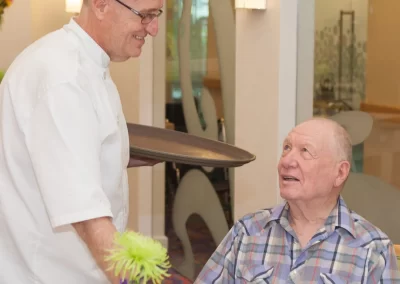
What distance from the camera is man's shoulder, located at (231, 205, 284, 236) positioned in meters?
2.33

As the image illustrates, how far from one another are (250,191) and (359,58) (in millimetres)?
1068

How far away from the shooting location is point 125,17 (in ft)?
5.78

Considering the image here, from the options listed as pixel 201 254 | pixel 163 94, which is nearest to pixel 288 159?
pixel 201 254

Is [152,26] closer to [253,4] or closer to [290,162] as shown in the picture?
[290,162]

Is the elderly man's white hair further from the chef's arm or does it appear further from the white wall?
the white wall

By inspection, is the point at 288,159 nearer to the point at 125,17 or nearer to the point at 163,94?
the point at 125,17

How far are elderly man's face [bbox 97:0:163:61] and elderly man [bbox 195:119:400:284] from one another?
68 cm

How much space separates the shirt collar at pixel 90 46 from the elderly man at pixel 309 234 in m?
0.70

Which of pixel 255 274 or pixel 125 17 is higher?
pixel 125 17

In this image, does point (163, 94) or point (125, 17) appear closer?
point (125, 17)

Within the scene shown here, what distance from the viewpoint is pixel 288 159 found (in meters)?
2.30

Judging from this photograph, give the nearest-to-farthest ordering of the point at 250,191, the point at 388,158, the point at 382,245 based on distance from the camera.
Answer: the point at 382,245 → the point at 388,158 → the point at 250,191

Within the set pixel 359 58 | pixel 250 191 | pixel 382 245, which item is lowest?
pixel 250 191

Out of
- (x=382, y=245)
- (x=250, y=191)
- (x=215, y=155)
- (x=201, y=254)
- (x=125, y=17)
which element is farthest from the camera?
(x=201, y=254)
